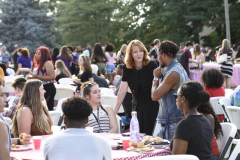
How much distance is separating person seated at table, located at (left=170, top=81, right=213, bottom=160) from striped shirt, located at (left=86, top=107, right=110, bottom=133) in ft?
5.15

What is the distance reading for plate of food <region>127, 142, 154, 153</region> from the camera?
10.4ft

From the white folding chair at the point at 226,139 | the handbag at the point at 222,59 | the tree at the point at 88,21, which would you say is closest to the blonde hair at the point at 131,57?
the white folding chair at the point at 226,139

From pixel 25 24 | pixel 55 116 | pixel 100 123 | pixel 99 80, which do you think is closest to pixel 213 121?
pixel 100 123

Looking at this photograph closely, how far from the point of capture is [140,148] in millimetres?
Answer: 3193

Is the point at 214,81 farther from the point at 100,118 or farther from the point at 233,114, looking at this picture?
the point at 100,118

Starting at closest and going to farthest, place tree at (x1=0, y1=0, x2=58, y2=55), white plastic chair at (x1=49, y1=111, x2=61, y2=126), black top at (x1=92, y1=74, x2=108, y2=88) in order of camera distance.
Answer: white plastic chair at (x1=49, y1=111, x2=61, y2=126) < black top at (x1=92, y1=74, x2=108, y2=88) < tree at (x1=0, y1=0, x2=58, y2=55)

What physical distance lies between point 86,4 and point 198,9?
45.7ft

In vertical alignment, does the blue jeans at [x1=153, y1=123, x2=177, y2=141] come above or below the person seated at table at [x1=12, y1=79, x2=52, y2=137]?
below

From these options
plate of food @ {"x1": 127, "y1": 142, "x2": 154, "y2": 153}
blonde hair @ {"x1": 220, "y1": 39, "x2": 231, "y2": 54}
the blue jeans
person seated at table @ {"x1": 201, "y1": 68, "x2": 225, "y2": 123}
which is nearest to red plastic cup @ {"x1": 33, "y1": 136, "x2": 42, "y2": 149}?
plate of food @ {"x1": 127, "y1": 142, "x2": 154, "y2": 153}

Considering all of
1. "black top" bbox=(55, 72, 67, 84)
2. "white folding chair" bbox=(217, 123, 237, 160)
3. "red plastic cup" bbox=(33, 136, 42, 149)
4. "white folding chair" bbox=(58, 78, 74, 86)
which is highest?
"black top" bbox=(55, 72, 67, 84)

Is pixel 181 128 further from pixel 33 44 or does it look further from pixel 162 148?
pixel 33 44

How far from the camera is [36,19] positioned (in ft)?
84.8

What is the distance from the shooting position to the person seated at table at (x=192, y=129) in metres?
2.92

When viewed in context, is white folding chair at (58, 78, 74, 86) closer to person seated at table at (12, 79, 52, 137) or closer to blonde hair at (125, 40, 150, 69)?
blonde hair at (125, 40, 150, 69)
